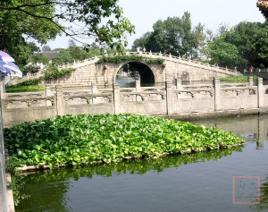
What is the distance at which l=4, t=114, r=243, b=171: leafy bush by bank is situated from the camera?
1212 cm

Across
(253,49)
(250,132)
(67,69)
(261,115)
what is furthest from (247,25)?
(250,132)

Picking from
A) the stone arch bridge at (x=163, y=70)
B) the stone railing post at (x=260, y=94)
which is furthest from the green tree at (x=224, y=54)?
the stone railing post at (x=260, y=94)

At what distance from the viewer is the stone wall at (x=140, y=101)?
1877cm

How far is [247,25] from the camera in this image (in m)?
73.3

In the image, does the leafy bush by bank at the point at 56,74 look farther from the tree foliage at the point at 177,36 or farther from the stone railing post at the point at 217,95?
the tree foliage at the point at 177,36

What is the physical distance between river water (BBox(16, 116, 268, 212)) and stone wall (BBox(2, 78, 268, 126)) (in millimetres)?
7211

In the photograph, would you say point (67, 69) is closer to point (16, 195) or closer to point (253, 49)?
point (253, 49)

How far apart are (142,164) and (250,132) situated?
6985 millimetres

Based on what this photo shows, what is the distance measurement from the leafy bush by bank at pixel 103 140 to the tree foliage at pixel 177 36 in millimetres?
69450

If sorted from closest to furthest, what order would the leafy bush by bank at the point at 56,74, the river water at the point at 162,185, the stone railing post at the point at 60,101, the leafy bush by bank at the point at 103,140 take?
the river water at the point at 162,185 → the leafy bush by bank at the point at 103,140 → the stone railing post at the point at 60,101 → the leafy bush by bank at the point at 56,74

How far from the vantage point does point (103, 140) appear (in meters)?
13.1

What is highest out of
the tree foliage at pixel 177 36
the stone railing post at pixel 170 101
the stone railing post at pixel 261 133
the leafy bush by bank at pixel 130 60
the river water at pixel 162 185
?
the tree foliage at pixel 177 36

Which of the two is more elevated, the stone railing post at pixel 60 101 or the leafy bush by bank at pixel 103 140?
the stone railing post at pixel 60 101

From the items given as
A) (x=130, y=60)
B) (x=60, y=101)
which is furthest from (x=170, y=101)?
(x=130, y=60)
